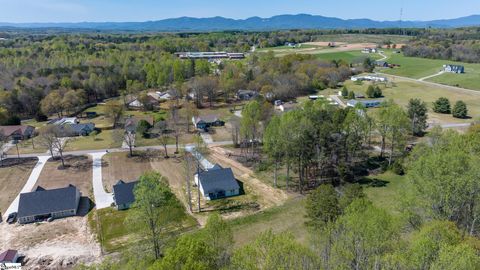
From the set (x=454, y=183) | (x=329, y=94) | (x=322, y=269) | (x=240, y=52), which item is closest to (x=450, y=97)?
(x=329, y=94)

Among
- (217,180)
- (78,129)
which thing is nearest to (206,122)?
(78,129)

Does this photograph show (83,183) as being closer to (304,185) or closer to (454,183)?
(304,185)

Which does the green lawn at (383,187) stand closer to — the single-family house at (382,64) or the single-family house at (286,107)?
the single-family house at (286,107)

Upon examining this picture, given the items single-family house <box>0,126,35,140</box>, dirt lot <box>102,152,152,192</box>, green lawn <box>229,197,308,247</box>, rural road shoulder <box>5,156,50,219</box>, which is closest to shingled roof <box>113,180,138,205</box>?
dirt lot <box>102,152,152,192</box>

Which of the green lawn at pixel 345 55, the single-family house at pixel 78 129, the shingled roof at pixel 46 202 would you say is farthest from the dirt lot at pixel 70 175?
the green lawn at pixel 345 55

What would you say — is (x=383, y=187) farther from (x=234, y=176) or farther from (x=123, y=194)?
(x=123, y=194)

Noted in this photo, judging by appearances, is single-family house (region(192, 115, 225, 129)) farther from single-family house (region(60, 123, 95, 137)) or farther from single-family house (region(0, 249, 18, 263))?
single-family house (region(0, 249, 18, 263))

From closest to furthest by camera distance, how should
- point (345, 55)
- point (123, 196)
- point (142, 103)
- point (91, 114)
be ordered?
point (123, 196) → point (91, 114) → point (142, 103) → point (345, 55)
